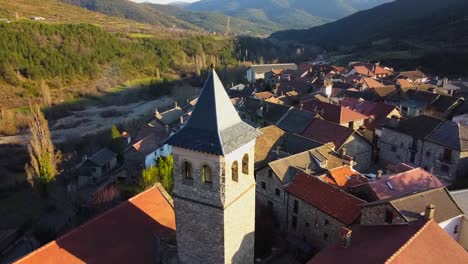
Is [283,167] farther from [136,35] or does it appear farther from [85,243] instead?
[136,35]

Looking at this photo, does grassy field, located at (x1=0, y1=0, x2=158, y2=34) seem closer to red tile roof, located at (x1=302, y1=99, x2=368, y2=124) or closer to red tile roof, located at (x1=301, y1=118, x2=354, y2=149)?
red tile roof, located at (x1=302, y1=99, x2=368, y2=124)

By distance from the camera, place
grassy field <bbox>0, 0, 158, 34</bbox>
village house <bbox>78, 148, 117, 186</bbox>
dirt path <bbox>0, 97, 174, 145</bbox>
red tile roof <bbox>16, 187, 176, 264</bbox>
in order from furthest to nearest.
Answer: grassy field <bbox>0, 0, 158, 34</bbox> < dirt path <bbox>0, 97, 174, 145</bbox> < village house <bbox>78, 148, 117, 186</bbox> < red tile roof <bbox>16, 187, 176, 264</bbox>

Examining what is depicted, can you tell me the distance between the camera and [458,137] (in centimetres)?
3309

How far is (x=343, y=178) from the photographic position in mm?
26922

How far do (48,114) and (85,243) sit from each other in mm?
69077

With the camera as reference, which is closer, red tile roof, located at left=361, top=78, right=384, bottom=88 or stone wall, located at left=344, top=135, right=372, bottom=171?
stone wall, located at left=344, top=135, right=372, bottom=171

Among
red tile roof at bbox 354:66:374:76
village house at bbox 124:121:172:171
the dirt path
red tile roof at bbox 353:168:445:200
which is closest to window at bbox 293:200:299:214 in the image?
red tile roof at bbox 353:168:445:200

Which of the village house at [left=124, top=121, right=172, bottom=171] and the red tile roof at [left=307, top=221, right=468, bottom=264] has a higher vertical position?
the red tile roof at [left=307, top=221, right=468, bottom=264]

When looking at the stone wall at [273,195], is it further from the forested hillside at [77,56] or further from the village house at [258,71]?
the village house at [258,71]

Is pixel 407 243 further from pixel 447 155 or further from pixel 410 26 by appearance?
pixel 410 26

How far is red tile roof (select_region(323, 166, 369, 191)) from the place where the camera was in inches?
1033

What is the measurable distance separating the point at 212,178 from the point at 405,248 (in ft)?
26.0

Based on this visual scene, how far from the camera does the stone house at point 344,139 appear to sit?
36.4 metres

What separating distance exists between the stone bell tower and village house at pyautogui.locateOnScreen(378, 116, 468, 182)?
24969 mm
